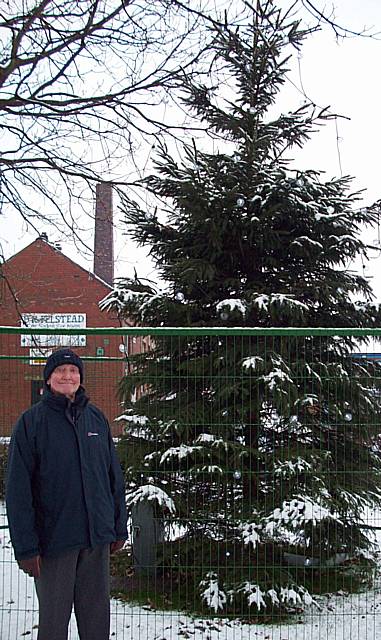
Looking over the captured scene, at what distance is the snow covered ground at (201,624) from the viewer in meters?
4.71

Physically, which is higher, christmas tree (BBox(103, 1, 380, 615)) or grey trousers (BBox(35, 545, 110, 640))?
christmas tree (BBox(103, 1, 380, 615))

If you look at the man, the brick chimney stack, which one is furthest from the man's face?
the brick chimney stack

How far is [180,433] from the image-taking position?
16.5ft

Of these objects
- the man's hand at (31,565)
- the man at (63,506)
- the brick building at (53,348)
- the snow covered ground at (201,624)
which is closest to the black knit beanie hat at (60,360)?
the man at (63,506)

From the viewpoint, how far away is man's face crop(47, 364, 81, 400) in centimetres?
339

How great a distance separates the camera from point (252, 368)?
5137mm

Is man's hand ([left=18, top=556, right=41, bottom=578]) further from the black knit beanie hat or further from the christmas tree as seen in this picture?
the christmas tree

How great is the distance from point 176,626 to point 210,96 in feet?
13.8

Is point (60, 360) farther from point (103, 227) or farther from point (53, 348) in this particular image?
point (103, 227)

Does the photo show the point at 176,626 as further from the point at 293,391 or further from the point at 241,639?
the point at 293,391

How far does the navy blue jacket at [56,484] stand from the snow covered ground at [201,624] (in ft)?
5.18

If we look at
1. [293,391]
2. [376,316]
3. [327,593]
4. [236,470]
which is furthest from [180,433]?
[376,316]

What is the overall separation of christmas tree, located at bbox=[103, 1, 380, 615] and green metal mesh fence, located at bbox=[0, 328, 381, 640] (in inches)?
0.7

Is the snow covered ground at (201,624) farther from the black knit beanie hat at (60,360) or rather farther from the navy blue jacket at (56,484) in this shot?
the black knit beanie hat at (60,360)
